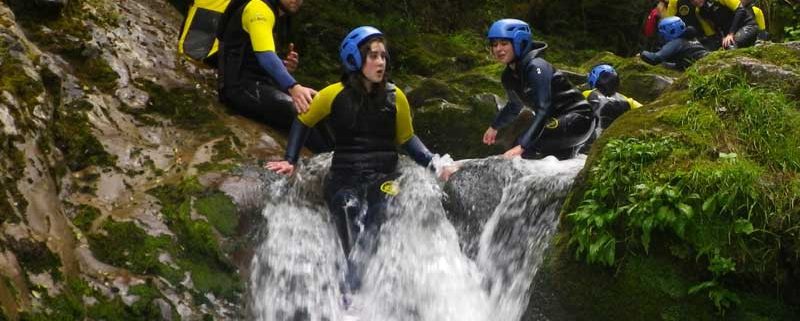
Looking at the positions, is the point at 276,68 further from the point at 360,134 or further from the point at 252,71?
the point at 360,134

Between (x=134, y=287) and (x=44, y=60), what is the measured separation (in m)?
2.79

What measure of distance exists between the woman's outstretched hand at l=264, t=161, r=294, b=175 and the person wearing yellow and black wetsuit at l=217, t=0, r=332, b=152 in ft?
3.80

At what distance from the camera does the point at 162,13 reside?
378 inches

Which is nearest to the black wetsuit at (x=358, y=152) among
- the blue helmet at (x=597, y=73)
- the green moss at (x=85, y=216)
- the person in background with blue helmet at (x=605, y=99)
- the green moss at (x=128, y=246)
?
the green moss at (x=128, y=246)

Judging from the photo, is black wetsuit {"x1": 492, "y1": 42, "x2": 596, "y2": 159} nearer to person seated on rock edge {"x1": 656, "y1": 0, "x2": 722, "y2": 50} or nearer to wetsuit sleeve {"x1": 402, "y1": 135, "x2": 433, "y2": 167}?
wetsuit sleeve {"x1": 402, "y1": 135, "x2": 433, "y2": 167}

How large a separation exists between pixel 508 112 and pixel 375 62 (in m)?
2.26

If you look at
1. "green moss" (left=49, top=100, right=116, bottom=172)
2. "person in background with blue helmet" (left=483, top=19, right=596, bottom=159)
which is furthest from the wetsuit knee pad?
"green moss" (left=49, top=100, right=116, bottom=172)

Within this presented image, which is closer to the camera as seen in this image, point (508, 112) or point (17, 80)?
point (17, 80)

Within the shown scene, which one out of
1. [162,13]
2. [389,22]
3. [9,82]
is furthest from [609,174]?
[389,22]

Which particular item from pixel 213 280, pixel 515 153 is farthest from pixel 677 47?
pixel 213 280

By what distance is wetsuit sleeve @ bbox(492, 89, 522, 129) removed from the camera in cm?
827

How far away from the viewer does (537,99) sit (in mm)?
7848

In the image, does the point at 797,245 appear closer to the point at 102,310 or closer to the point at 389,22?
the point at 102,310

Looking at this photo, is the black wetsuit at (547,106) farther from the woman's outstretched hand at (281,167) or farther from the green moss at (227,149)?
Answer: the green moss at (227,149)
